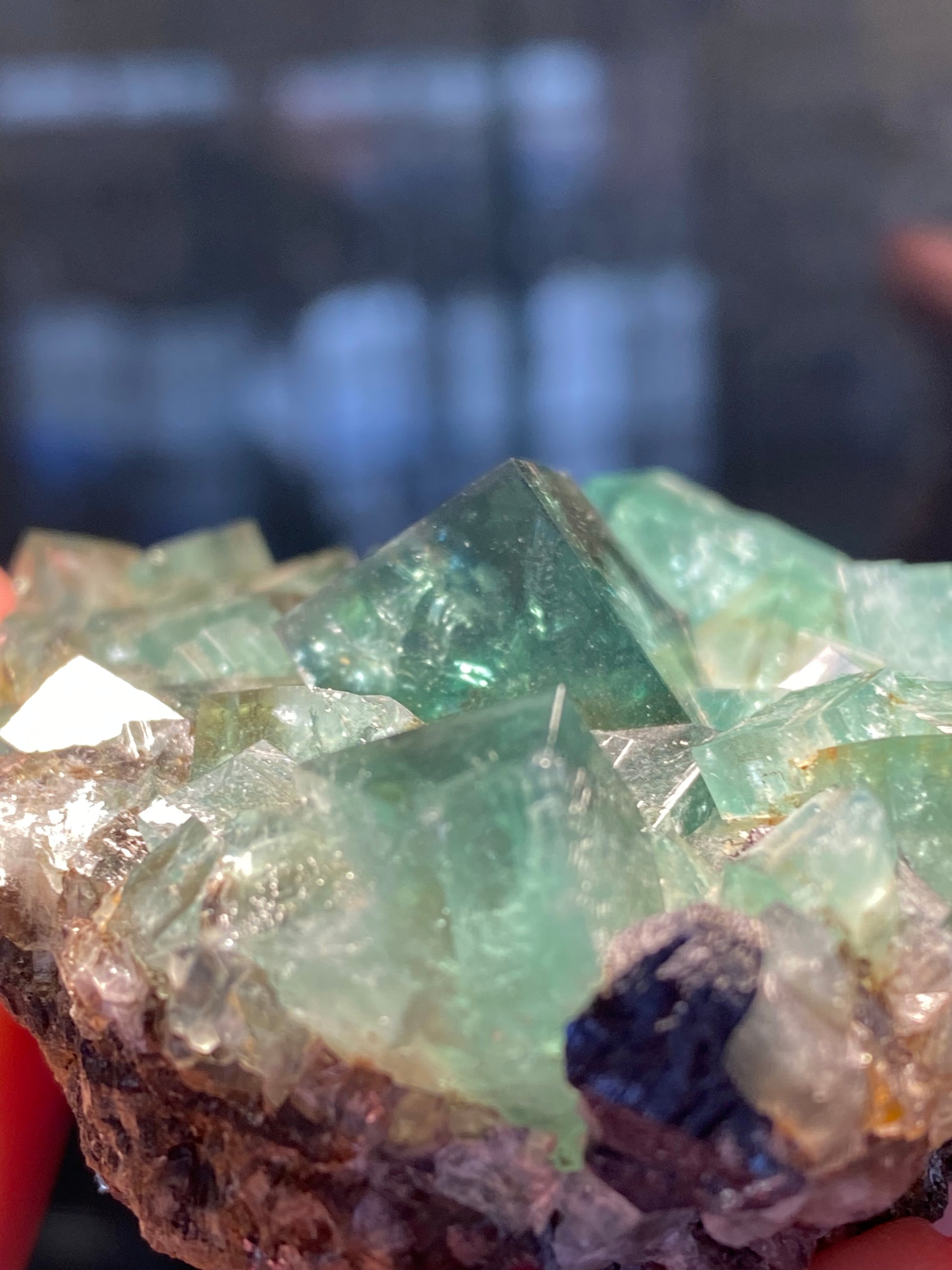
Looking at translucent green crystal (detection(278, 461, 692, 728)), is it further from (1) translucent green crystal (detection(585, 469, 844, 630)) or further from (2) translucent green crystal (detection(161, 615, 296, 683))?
(1) translucent green crystal (detection(585, 469, 844, 630))

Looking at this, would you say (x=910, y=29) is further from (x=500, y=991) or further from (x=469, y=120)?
(x=500, y=991)

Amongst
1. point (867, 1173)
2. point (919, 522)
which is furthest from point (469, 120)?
point (867, 1173)

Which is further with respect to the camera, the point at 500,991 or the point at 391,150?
the point at 391,150

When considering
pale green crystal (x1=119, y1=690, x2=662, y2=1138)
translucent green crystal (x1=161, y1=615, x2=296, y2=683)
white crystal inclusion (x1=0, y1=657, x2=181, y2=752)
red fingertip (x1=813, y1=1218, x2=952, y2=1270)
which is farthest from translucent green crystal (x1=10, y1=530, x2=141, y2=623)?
red fingertip (x1=813, y1=1218, x2=952, y2=1270)

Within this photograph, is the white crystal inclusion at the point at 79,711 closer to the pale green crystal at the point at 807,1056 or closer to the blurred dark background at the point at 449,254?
the pale green crystal at the point at 807,1056

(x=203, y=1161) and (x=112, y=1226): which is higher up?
(x=203, y=1161)

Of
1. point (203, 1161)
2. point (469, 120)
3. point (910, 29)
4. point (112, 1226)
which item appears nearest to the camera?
point (203, 1161)

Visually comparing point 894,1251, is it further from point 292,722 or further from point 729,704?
point 292,722
